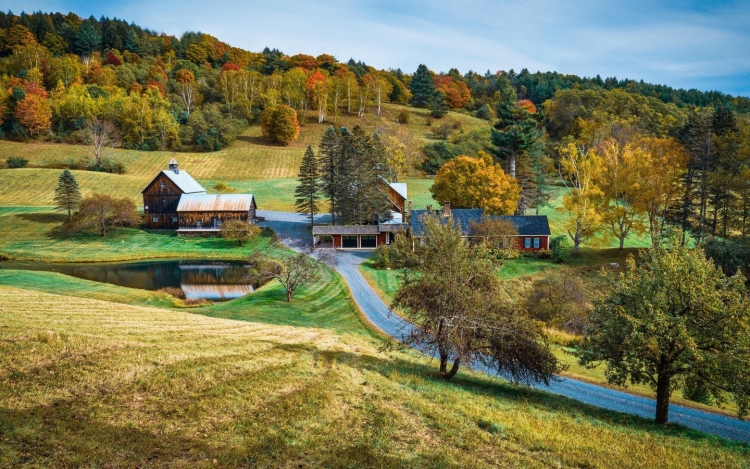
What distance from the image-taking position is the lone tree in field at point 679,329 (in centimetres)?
1473

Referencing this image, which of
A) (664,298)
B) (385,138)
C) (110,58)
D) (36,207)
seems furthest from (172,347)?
(110,58)

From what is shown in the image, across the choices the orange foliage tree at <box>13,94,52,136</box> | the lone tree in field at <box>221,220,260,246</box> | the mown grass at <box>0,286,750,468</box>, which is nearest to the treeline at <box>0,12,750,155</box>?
the orange foliage tree at <box>13,94,52,136</box>

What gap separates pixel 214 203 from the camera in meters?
65.7

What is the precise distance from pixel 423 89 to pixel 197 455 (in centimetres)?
14469

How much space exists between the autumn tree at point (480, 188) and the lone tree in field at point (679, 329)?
43.2m

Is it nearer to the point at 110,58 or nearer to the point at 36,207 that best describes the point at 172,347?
the point at 36,207

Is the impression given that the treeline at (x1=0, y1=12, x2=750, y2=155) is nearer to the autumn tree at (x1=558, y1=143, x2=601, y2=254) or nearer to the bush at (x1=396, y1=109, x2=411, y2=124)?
the bush at (x1=396, y1=109, x2=411, y2=124)

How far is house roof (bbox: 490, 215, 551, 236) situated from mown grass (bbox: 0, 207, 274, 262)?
31.0 m

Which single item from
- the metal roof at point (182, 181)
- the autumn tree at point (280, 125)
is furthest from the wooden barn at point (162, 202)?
the autumn tree at point (280, 125)

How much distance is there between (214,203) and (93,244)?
640 inches

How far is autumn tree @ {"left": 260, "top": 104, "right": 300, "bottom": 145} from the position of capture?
4139 inches

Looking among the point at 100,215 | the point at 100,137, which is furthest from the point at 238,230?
the point at 100,137

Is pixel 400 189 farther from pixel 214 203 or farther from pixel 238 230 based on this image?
pixel 214 203

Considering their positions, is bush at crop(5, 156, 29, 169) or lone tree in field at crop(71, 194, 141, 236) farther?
bush at crop(5, 156, 29, 169)
